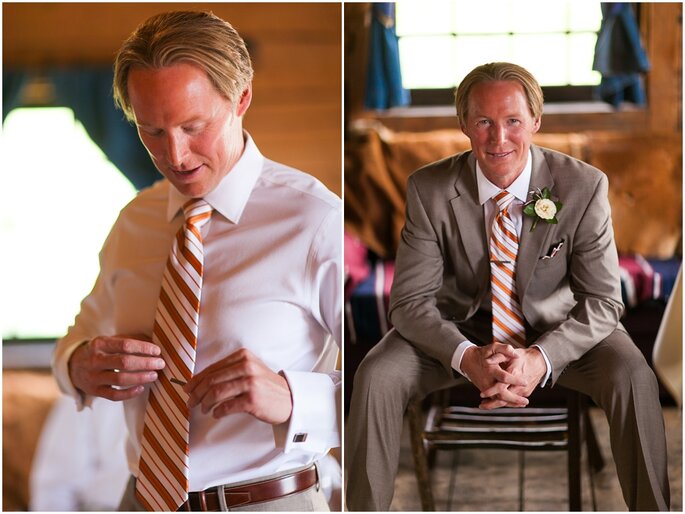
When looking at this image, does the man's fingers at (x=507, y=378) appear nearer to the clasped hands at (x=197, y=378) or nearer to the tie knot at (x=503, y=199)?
the tie knot at (x=503, y=199)

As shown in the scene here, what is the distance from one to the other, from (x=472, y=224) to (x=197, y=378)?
72 cm

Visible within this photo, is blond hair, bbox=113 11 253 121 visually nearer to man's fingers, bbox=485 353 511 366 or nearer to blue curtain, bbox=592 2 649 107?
man's fingers, bbox=485 353 511 366

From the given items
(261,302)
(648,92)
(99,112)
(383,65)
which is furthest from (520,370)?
(383,65)

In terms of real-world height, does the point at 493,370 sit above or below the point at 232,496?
above

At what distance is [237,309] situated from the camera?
209cm

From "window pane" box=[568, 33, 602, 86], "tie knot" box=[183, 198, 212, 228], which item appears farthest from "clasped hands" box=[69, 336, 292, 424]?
"window pane" box=[568, 33, 602, 86]

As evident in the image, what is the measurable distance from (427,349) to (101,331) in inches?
32.2

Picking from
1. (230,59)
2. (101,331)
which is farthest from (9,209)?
(230,59)

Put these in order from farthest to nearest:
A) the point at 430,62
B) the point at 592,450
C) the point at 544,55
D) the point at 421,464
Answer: the point at 592,450 → the point at 421,464 → the point at 430,62 → the point at 544,55

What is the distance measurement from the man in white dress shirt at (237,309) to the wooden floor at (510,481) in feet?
3.36

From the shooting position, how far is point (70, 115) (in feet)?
8.14

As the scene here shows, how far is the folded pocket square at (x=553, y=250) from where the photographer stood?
205cm

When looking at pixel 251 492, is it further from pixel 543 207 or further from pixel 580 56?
pixel 580 56

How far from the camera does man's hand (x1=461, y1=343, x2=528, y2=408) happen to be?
2023mm
